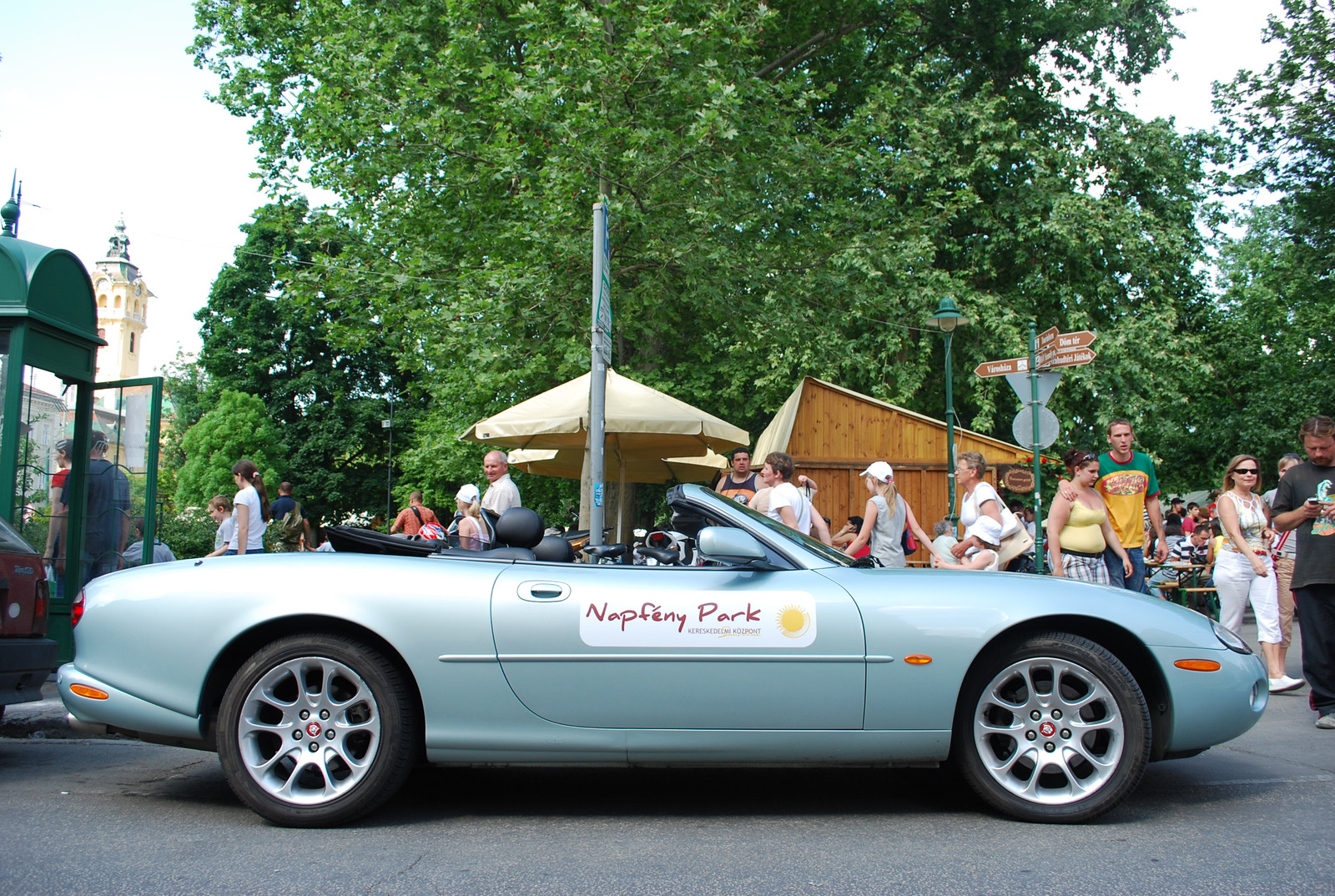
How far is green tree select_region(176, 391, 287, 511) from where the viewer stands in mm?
41438

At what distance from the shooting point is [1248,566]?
719 cm

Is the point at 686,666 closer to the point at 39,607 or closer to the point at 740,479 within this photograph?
the point at 39,607

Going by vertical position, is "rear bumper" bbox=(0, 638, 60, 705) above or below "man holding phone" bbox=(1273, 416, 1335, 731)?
below

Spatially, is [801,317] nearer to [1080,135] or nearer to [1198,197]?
[1080,135]

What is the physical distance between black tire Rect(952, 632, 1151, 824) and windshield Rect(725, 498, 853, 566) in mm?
677

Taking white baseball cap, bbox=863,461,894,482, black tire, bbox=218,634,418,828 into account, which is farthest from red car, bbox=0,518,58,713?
white baseball cap, bbox=863,461,894,482

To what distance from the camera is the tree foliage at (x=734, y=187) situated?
1346 cm

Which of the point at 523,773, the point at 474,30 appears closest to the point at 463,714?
the point at 523,773

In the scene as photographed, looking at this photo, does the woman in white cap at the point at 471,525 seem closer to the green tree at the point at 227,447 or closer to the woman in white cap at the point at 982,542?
the woman in white cap at the point at 982,542

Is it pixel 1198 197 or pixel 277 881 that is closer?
pixel 277 881

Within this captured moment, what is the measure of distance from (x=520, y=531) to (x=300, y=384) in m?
40.6

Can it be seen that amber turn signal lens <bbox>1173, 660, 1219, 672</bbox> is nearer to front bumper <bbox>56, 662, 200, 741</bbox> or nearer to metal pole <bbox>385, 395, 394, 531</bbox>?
front bumper <bbox>56, 662, 200, 741</bbox>

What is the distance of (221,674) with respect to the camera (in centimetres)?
393

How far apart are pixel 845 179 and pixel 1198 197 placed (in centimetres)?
846
